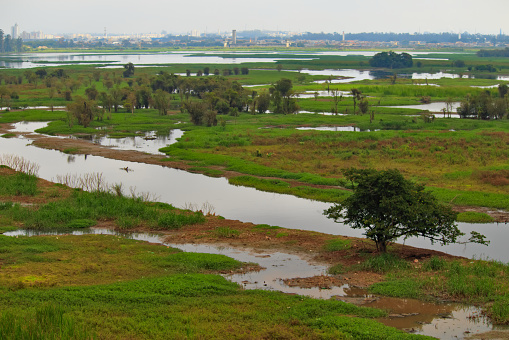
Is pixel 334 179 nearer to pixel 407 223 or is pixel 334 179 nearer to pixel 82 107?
pixel 407 223

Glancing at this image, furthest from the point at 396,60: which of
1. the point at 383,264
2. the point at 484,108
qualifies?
the point at 383,264

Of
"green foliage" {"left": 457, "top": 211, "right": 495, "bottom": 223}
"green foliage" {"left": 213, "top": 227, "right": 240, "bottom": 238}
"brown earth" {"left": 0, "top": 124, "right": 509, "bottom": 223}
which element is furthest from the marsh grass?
"green foliage" {"left": 457, "top": 211, "right": 495, "bottom": 223}

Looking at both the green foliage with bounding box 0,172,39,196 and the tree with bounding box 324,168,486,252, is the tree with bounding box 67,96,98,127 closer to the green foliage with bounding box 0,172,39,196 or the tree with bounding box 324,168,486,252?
the green foliage with bounding box 0,172,39,196

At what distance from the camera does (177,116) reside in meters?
51.6

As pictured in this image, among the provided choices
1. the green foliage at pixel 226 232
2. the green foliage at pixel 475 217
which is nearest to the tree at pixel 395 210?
the green foliage at pixel 226 232

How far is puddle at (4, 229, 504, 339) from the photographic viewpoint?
12578mm

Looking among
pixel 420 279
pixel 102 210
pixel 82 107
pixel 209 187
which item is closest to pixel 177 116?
pixel 82 107

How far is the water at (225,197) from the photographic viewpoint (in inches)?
795

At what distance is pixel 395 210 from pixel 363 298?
3.09 m

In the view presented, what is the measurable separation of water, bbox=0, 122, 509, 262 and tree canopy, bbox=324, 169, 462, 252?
8.62ft

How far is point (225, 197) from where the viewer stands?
26.2 m

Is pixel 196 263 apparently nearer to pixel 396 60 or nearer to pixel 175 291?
pixel 175 291

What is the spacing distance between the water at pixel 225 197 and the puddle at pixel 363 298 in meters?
4.45

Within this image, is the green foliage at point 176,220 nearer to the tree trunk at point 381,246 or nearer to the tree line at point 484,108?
the tree trunk at point 381,246
